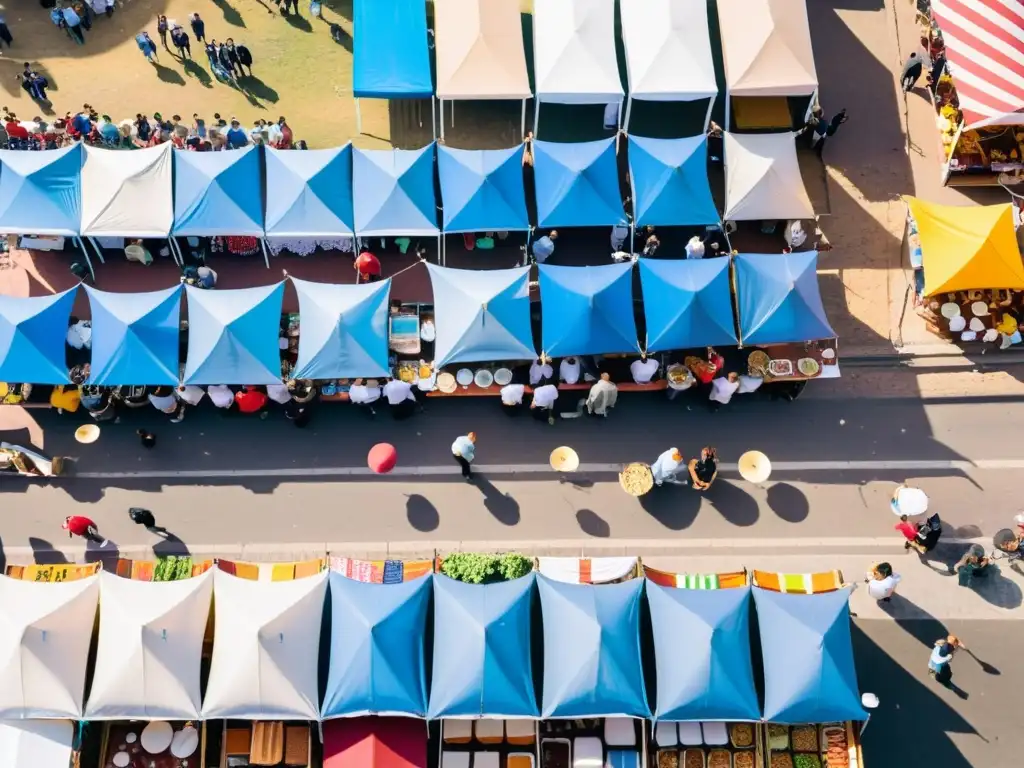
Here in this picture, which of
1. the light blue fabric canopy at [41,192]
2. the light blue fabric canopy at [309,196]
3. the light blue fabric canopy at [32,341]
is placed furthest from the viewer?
the light blue fabric canopy at [309,196]

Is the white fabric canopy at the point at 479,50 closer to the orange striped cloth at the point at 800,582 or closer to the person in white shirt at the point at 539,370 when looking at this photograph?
the person in white shirt at the point at 539,370

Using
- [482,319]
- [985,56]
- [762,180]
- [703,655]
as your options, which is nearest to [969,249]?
[762,180]

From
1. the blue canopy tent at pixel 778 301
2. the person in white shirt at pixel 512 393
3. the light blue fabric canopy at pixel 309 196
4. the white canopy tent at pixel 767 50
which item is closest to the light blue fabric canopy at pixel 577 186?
the blue canopy tent at pixel 778 301

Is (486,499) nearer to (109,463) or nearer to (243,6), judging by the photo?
(109,463)

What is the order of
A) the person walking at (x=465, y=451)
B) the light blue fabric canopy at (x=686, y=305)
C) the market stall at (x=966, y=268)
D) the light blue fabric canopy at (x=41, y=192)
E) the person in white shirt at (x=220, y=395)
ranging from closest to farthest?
the person walking at (x=465, y=451)
the person in white shirt at (x=220, y=395)
the light blue fabric canopy at (x=686, y=305)
the light blue fabric canopy at (x=41, y=192)
the market stall at (x=966, y=268)

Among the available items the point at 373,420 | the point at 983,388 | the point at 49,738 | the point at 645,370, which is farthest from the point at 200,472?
the point at 983,388

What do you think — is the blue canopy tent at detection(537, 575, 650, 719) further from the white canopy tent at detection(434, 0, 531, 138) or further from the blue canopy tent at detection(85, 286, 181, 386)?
the white canopy tent at detection(434, 0, 531, 138)
